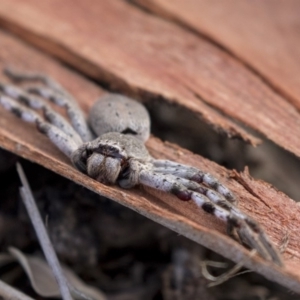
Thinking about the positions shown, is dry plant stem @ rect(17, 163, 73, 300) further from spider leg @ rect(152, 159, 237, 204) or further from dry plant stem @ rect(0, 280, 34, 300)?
spider leg @ rect(152, 159, 237, 204)

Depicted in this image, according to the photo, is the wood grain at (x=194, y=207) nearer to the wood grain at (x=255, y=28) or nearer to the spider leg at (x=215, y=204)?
the spider leg at (x=215, y=204)

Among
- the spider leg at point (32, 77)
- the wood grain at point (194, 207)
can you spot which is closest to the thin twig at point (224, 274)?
the wood grain at point (194, 207)

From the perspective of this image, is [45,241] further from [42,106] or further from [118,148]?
[42,106]

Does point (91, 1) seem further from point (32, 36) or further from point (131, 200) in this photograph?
point (131, 200)

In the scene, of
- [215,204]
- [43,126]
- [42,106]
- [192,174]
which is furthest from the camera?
[42,106]

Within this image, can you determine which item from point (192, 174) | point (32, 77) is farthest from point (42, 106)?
point (192, 174)

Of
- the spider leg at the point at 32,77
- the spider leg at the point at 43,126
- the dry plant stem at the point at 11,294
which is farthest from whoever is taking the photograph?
the spider leg at the point at 32,77
